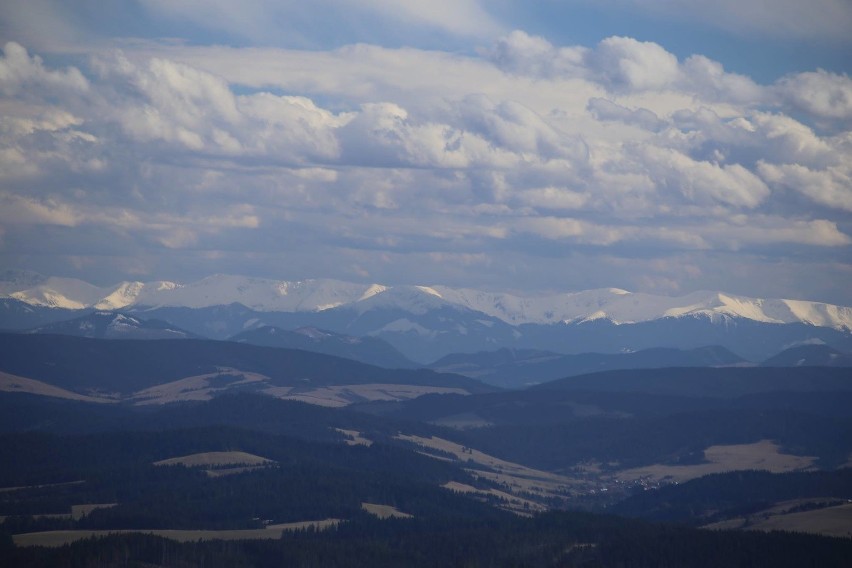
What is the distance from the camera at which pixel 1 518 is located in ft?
602

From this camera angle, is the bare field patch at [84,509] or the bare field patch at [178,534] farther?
the bare field patch at [84,509]

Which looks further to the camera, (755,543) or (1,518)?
(1,518)

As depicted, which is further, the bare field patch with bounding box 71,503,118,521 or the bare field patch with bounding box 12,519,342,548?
the bare field patch with bounding box 71,503,118,521

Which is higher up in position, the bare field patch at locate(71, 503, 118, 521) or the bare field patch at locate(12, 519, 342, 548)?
the bare field patch at locate(71, 503, 118, 521)

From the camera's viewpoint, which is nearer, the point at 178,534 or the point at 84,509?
the point at 178,534

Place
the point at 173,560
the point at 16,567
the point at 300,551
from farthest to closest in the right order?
1. the point at 300,551
2. the point at 173,560
3. the point at 16,567

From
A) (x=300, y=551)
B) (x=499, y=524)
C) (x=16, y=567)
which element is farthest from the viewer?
(x=499, y=524)

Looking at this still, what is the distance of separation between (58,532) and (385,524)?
4441cm

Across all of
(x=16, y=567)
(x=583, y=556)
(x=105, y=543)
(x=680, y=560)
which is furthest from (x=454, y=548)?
(x=16, y=567)

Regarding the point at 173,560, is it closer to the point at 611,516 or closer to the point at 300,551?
the point at 300,551

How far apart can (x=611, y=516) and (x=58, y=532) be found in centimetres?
7399

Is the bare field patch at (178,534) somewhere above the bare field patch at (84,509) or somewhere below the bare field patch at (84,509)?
below

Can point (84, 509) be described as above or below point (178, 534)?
above

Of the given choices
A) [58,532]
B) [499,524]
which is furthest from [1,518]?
[499,524]
